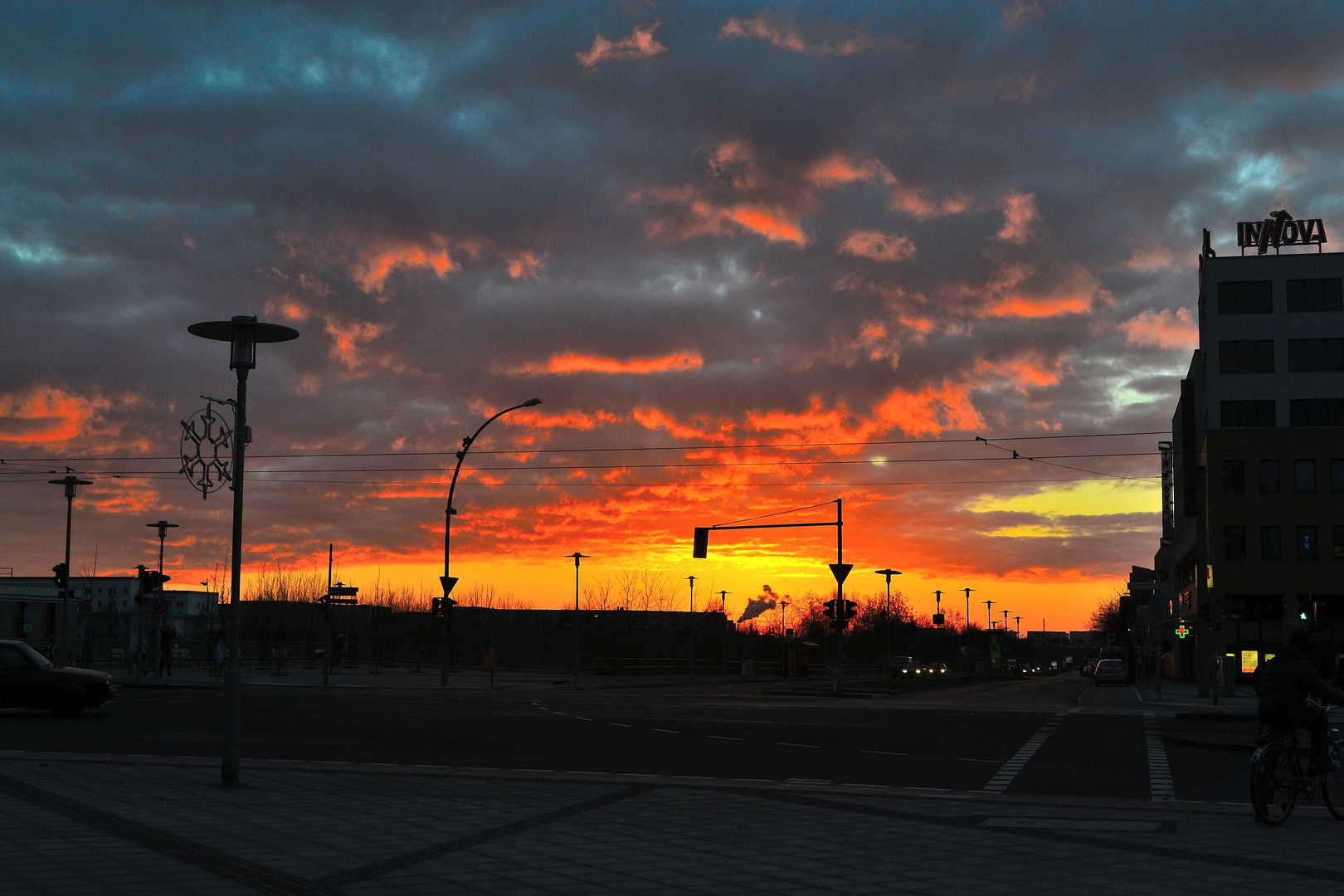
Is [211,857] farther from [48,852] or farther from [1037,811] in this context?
[1037,811]

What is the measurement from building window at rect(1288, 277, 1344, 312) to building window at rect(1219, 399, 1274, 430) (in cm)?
560

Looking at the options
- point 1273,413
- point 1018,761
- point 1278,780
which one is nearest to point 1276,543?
point 1273,413

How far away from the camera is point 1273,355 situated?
71.9m

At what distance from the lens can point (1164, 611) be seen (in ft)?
161

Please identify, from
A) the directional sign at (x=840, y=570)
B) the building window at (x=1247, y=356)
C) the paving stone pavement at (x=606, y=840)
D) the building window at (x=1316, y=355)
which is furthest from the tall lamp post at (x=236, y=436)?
the building window at (x=1316, y=355)

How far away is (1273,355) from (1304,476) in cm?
714

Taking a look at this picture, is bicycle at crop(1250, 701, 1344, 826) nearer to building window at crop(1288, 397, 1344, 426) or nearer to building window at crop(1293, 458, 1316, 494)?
building window at crop(1293, 458, 1316, 494)

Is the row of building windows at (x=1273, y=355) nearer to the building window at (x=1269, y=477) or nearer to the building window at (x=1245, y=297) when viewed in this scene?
the building window at (x=1245, y=297)

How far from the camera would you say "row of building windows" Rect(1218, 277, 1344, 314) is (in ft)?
236

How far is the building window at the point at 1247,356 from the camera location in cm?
7206

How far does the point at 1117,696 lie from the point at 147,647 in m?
42.3

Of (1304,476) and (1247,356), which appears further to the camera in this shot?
(1247,356)

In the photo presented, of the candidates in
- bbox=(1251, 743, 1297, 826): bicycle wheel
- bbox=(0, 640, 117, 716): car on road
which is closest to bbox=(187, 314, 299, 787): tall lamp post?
bbox=(1251, 743, 1297, 826): bicycle wheel

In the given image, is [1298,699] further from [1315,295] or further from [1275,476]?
[1315,295]
